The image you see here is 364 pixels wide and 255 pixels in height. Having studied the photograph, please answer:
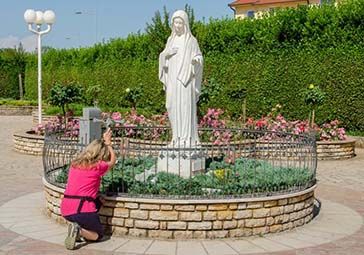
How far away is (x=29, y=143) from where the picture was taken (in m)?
14.1

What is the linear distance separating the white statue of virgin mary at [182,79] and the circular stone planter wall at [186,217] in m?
1.60

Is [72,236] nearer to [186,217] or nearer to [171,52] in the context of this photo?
[186,217]

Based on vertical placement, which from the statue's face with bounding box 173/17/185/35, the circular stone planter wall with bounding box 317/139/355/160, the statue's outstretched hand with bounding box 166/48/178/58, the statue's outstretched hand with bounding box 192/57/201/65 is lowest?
the circular stone planter wall with bounding box 317/139/355/160

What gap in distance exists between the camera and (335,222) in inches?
287

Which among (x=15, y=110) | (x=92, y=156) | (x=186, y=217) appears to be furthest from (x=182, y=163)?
(x=15, y=110)

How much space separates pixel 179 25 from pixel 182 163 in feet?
6.47

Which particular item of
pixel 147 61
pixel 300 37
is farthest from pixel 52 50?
pixel 300 37

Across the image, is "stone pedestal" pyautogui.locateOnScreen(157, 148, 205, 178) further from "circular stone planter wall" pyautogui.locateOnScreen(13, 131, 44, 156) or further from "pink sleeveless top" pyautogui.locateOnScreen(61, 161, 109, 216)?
"circular stone planter wall" pyautogui.locateOnScreen(13, 131, 44, 156)

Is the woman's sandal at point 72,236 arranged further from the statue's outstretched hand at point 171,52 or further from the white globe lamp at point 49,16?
the white globe lamp at point 49,16

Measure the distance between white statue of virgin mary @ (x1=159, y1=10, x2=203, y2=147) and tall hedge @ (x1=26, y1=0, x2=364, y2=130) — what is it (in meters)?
6.74

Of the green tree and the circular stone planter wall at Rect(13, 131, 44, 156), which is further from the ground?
the green tree

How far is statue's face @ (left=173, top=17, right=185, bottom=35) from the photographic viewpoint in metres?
7.68

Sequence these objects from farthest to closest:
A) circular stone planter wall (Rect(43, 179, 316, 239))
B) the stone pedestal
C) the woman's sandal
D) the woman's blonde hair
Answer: the stone pedestal → circular stone planter wall (Rect(43, 179, 316, 239)) → the woman's blonde hair → the woman's sandal

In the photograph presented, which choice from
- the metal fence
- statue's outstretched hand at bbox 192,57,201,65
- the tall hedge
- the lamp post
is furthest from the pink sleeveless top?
the lamp post
